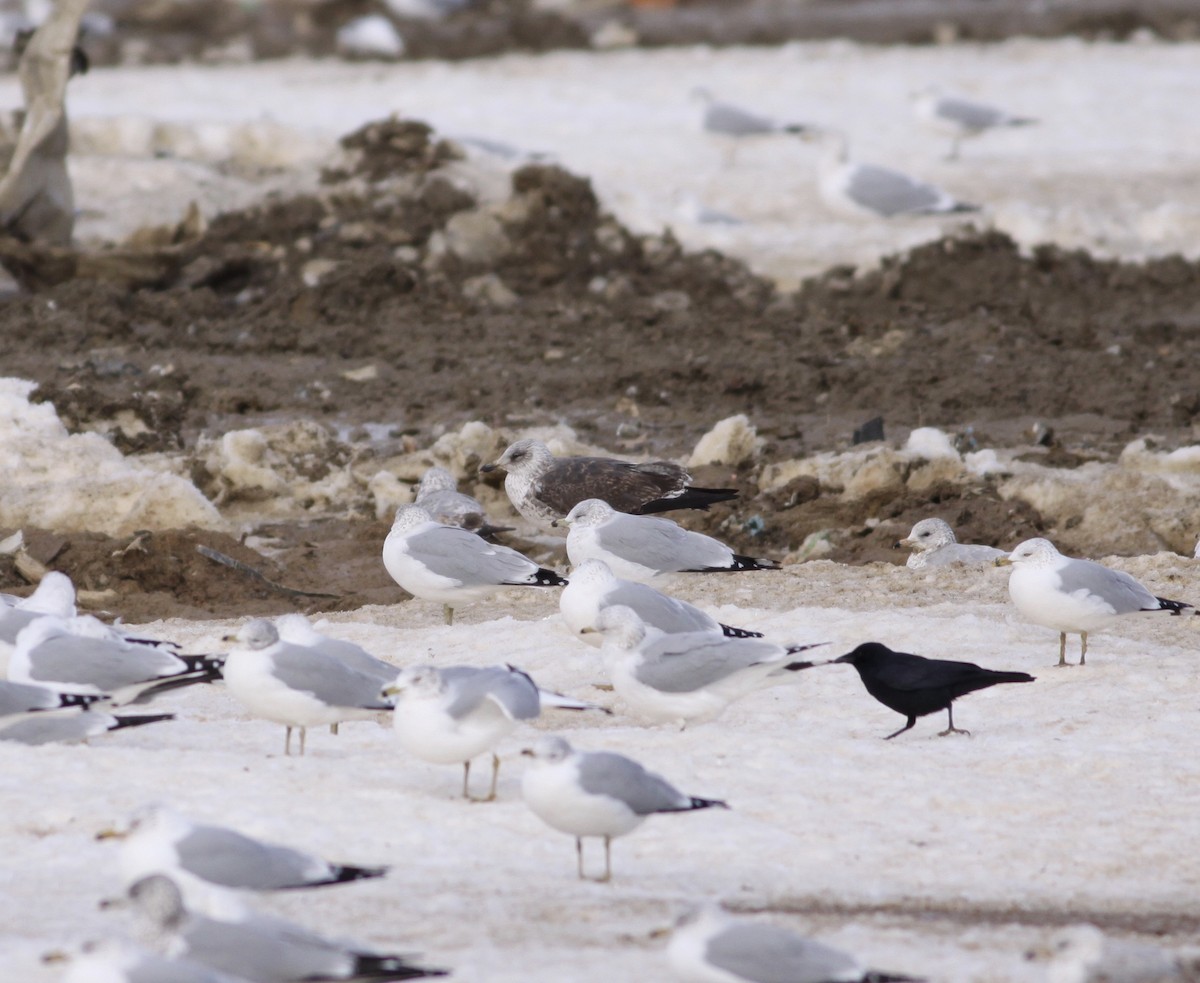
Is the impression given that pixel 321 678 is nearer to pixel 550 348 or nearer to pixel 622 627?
pixel 622 627

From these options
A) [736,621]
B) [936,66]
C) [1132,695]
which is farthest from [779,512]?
[936,66]

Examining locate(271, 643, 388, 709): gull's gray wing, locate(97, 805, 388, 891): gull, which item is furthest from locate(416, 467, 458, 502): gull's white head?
locate(97, 805, 388, 891): gull

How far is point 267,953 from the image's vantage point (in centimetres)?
432

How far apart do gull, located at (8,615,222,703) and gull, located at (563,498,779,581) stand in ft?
7.97

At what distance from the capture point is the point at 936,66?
26.5 metres

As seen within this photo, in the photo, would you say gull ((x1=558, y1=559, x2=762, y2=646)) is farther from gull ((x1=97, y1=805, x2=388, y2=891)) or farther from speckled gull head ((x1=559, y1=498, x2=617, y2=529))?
gull ((x1=97, y1=805, x2=388, y2=891))

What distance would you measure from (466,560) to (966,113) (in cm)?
1346

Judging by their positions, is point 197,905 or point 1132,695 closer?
point 197,905

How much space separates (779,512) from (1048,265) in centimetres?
674

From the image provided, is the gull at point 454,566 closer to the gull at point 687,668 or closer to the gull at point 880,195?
the gull at point 687,668

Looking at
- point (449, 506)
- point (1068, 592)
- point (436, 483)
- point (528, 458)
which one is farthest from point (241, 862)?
point (528, 458)

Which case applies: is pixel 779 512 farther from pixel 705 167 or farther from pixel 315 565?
pixel 705 167

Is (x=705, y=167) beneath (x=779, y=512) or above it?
above

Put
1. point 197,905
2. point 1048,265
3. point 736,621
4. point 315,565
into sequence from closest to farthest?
point 197,905
point 736,621
point 315,565
point 1048,265
